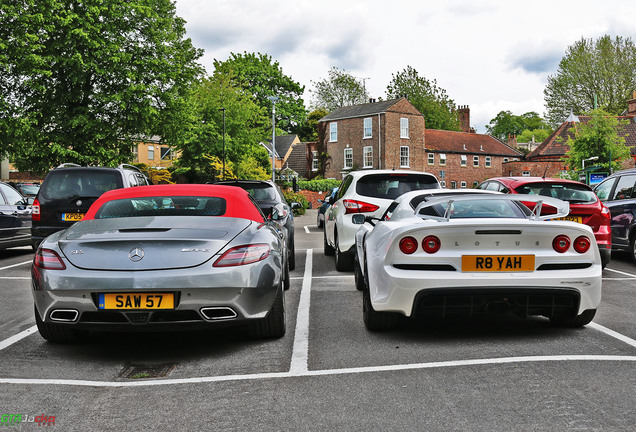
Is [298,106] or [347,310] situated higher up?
[298,106]

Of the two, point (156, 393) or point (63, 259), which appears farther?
point (63, 259)

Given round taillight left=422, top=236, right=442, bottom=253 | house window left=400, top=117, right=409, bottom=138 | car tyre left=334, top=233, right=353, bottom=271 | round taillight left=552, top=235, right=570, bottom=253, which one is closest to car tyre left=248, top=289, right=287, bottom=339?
round taillight left=422, top=236, right=442, bottom=253

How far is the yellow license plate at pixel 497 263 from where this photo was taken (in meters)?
4.87

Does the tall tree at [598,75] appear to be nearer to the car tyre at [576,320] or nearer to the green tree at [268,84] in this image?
the green tree at [268,84]

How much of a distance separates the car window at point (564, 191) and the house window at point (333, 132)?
188 ft

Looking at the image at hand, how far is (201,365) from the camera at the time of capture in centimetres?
446

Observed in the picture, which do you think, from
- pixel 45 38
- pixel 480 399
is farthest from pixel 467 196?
pixel 45 38

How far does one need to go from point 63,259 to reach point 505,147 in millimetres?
77126

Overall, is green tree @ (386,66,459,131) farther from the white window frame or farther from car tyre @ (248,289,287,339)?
car tyre @ (248,289,287,339)

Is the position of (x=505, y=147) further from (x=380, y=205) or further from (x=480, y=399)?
(x=480, y=399)

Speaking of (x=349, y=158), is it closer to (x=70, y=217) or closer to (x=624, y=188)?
(x=624, y=188)

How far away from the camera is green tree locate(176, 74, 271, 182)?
44.4 meters

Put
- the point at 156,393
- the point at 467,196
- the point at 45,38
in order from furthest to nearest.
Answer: the point at 45,38
the point at 467,196
the point at 156,393

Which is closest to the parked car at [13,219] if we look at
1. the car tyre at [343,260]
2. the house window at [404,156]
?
the car tyre at [343,260]
